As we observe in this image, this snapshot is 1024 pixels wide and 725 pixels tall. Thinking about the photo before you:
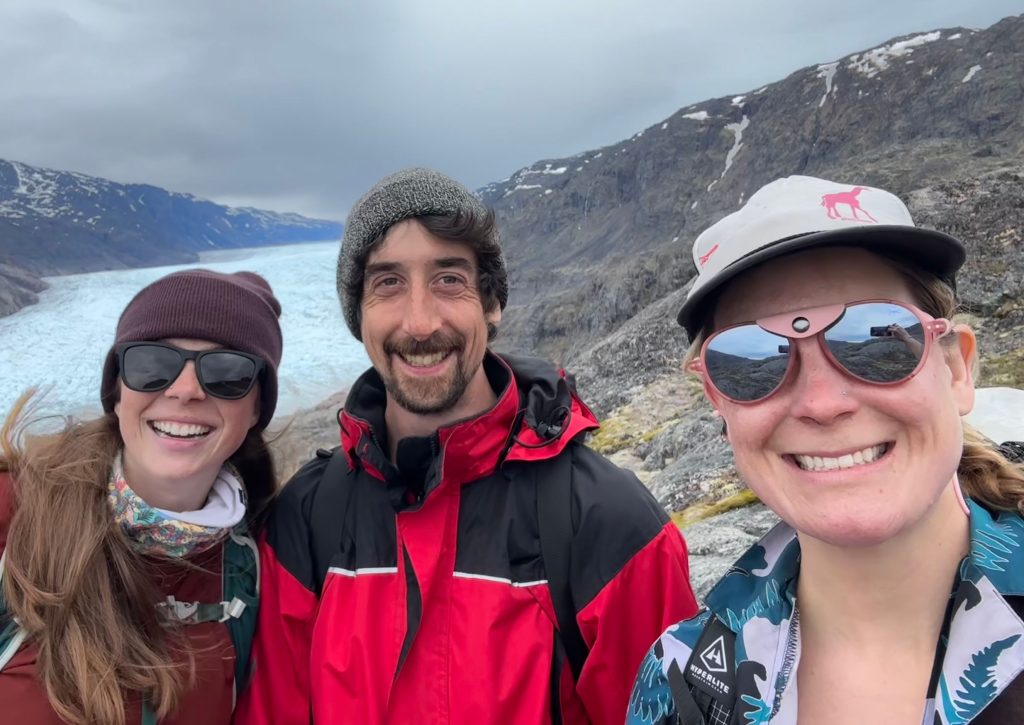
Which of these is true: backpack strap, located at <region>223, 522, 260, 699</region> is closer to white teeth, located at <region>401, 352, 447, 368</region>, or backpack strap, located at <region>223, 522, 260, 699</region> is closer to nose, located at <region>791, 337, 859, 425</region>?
white teeth, located at <region>401, 352, 447, 368</region>

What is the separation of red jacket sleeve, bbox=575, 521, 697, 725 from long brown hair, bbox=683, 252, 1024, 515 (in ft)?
3.71

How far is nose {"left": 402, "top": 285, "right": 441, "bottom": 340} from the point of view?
2.79 m

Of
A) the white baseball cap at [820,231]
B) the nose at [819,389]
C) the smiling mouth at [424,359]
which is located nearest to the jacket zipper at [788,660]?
the nose at [819,389]

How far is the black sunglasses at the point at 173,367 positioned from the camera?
8.46 feet

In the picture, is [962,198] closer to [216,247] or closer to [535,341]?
[535,341]

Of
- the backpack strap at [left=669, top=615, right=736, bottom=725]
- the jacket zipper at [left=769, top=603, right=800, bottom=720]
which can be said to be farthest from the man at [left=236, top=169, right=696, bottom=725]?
the jacket zipper at [left=769, top=603, right=800, bottom=720]

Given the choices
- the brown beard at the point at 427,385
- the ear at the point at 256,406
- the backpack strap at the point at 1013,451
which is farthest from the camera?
the ear at the point at 256,406

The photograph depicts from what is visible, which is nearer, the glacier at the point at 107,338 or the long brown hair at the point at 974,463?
the long brown hair at the point at 974,463

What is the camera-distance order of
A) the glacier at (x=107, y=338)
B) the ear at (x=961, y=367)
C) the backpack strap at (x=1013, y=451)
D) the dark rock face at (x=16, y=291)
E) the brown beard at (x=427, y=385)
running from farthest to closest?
the dark rock face at (x=16, y=291) → the glacier at (x=107, y=338) → the brown beard at (x=427, y=385) → the backpack strap at (x=1013, y=451) → the ear at (x=961, y=367)

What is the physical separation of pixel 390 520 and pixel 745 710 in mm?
1567

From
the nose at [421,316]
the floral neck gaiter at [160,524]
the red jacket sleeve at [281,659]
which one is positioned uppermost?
the nose at [421,316]

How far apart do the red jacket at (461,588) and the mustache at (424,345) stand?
0.34 meters

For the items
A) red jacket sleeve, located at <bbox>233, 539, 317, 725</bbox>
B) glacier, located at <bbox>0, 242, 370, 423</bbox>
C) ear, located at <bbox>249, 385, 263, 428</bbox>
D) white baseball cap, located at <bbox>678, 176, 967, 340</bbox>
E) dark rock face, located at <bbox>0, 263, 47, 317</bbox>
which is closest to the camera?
white baseball cap, located at <bbox>678, 176, 967, 340</bbox>

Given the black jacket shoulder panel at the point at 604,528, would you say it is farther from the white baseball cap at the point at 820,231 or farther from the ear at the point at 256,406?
the ear at the point at 256,406
